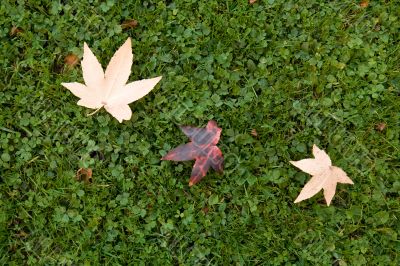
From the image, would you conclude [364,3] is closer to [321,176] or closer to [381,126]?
[381,126]

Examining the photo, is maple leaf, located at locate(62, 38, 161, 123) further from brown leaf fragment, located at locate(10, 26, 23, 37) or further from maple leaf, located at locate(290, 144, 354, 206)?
maple leaf, located at locate(290, 144, 354, 206)

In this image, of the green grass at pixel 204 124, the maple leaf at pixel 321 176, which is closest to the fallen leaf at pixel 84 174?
the green grass at pixel 204 124

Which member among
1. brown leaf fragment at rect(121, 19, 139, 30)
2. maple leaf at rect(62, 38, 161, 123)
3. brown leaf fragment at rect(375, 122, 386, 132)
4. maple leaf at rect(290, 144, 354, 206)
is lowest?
maple leaf at rect(290, 144, 354, 206)

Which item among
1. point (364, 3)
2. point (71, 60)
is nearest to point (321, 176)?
point (364, 3)

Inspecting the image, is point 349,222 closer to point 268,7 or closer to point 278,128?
point 278,128

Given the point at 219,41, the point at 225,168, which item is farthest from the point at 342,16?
the point at 225,168

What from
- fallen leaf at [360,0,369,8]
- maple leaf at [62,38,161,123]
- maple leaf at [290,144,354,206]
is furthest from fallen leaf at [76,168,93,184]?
fallen leaf at [360,0,369,8]
